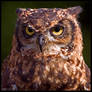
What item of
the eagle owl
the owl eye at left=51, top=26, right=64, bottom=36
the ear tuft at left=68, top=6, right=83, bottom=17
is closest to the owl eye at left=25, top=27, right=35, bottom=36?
the eagle owl

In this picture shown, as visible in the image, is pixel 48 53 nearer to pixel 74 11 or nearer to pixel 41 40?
pixel 41 40

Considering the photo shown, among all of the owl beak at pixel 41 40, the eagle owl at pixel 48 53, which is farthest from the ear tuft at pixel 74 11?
the owl beak at pixel 41 40

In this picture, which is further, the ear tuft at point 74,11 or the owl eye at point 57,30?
the ear tuft at point 74,11

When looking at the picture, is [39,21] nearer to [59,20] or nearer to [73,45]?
[59,20]

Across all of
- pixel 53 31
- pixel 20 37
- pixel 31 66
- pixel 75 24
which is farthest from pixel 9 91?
pixel 75 24

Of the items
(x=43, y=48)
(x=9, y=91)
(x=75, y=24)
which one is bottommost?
(x=9, y=91)

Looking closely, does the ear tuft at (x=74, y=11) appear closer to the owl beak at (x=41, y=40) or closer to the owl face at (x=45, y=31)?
the owl face at (x=45, y=31)

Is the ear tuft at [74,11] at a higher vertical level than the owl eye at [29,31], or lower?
higher

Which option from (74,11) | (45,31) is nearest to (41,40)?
(45,31)
